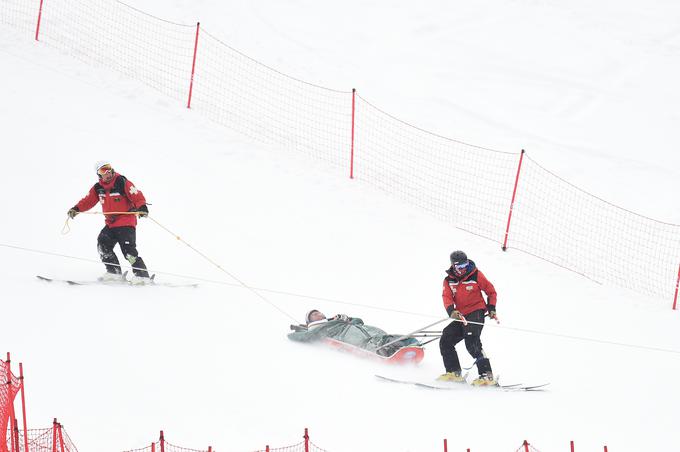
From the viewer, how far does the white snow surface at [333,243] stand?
10.3m

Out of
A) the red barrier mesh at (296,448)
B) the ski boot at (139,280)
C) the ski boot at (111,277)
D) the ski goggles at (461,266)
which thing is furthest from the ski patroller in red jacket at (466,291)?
the ski boot at (111,277)

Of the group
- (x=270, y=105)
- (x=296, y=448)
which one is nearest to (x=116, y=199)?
(x=296, y=448)

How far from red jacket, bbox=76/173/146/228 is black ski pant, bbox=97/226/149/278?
83 mm

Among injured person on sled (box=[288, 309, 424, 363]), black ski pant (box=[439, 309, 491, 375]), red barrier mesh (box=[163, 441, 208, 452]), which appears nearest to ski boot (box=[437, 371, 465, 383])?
black ski pant (box=[439, 309, 491, 375])

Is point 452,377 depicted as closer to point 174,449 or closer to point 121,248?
point 174,449

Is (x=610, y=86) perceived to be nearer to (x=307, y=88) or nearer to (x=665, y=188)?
(x=665, y=188)

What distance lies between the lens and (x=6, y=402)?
8.52 metres

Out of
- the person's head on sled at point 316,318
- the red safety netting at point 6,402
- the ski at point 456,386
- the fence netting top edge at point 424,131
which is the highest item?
the fence netting top edge at point 424,131

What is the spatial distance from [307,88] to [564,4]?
6.43m

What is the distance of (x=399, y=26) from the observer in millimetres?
21891

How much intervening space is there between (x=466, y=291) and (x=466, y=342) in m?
0.53

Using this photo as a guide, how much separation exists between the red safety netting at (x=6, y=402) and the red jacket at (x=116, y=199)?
3.27 m

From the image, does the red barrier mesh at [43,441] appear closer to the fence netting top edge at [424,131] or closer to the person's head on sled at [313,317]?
the person's head on sled at [313,317]

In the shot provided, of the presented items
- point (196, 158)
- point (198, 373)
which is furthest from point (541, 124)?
point (198, 373)
